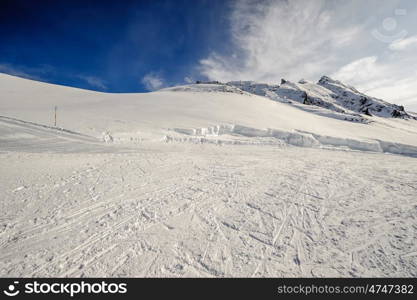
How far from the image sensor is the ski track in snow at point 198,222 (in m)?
2.83

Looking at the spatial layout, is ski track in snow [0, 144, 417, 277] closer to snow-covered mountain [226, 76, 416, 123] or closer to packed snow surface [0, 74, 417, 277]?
packed snow surface [0, 74, 417, 277]

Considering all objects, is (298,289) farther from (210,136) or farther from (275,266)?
(210,136)

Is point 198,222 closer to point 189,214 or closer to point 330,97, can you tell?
point 189,214

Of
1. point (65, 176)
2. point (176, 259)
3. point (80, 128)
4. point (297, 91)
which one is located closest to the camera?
point (176, 259)

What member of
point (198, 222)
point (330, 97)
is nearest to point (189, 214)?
point (198, 222)

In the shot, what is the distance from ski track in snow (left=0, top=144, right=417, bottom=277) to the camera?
9.27ft

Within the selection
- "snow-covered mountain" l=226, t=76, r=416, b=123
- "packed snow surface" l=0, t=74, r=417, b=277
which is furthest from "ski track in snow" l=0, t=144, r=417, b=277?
"snow-covered mountain" l=226, t=76, r=416, b=123

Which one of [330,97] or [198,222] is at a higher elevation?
[330,97]

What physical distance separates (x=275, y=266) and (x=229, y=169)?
183 inches

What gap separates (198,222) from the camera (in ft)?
12.6

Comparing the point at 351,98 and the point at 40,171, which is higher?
the point at 351,98

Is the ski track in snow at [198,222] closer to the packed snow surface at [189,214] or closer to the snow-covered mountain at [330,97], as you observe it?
the packed snow surface at [189,214]

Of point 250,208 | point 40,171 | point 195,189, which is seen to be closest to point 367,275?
point 250,208

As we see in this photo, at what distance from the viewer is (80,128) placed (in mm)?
10406
